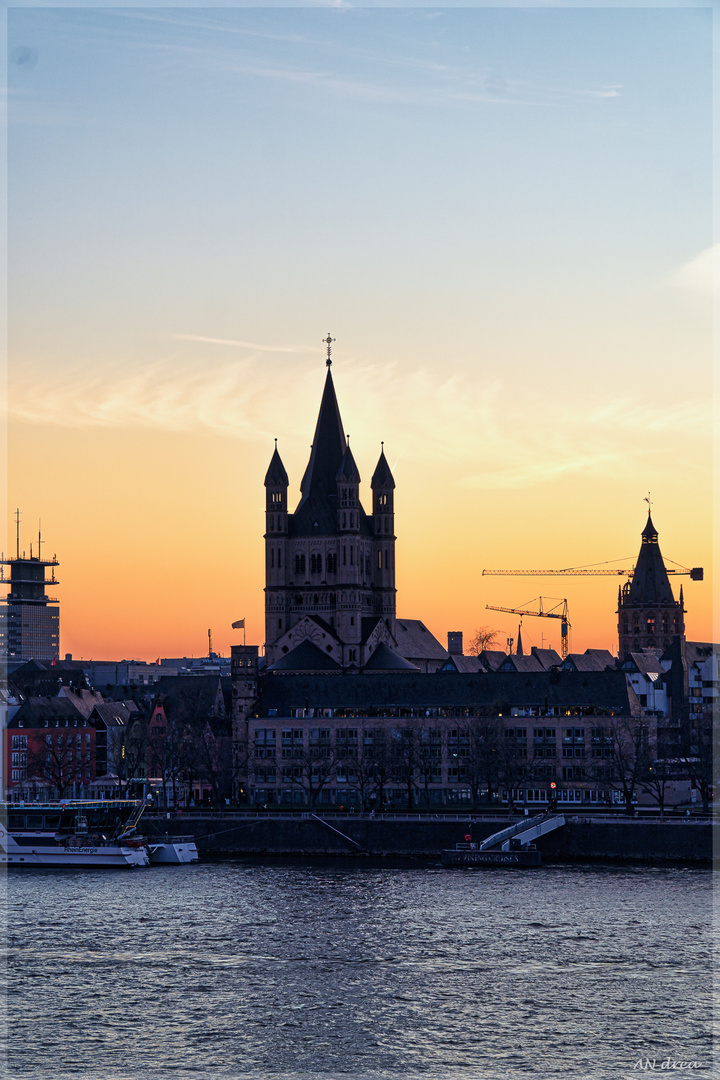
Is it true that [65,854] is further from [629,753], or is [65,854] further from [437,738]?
[629,753]

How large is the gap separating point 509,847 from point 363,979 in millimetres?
53963

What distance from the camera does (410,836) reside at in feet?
466

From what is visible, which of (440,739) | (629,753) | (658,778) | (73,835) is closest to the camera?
(73,835)

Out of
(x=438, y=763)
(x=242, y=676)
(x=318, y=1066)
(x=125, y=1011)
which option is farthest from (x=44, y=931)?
(x=242, y=676)

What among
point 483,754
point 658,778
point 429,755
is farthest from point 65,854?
point 658,778

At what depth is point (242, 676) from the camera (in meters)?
191

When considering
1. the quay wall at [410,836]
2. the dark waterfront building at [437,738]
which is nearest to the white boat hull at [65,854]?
the quay wall at [410,836]

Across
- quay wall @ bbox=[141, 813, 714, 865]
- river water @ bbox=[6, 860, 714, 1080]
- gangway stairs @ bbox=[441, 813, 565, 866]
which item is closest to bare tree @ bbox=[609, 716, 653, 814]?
quay wall @ bbox=[141, 813, 714, 865]

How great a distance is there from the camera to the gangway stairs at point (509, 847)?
131 metres

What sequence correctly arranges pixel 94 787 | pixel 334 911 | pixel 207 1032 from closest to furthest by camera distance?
pixel 207 1032 → pixel 334 911 → pixel 94 787

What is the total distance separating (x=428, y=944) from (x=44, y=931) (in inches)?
874

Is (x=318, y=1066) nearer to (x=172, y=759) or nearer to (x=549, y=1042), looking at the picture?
(x=549, y=1042)

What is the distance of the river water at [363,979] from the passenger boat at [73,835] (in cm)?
1954

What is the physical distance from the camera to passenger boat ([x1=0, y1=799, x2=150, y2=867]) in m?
140
